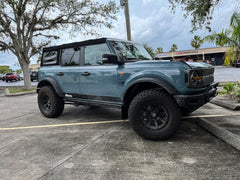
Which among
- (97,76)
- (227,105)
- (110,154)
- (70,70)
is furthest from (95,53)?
(227,105)

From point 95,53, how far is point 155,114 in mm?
1933

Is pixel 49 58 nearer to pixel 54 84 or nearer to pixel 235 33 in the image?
pixel 54 84

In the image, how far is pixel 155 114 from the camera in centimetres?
337

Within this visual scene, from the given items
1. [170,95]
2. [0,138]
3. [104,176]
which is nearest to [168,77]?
[170,95]

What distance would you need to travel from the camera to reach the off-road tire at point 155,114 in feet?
10.5

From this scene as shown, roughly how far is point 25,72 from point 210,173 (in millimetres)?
15021

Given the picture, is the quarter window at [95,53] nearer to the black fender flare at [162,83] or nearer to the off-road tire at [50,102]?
the black fender flare at [162,83]

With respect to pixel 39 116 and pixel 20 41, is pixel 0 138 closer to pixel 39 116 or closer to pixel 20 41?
pixel 39 116

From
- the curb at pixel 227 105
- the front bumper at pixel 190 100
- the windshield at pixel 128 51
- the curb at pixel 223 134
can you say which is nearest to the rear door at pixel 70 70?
the windshield at pixel 128 51

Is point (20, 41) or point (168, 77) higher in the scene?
point (20, 41)

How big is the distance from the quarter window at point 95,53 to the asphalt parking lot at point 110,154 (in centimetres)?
146

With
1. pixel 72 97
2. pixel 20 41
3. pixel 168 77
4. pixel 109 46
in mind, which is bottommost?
pixel 72 97

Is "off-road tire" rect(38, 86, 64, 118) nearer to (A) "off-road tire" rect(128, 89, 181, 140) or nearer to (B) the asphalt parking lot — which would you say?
(B) the asphalt parking lot

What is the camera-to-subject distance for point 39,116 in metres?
5.68
